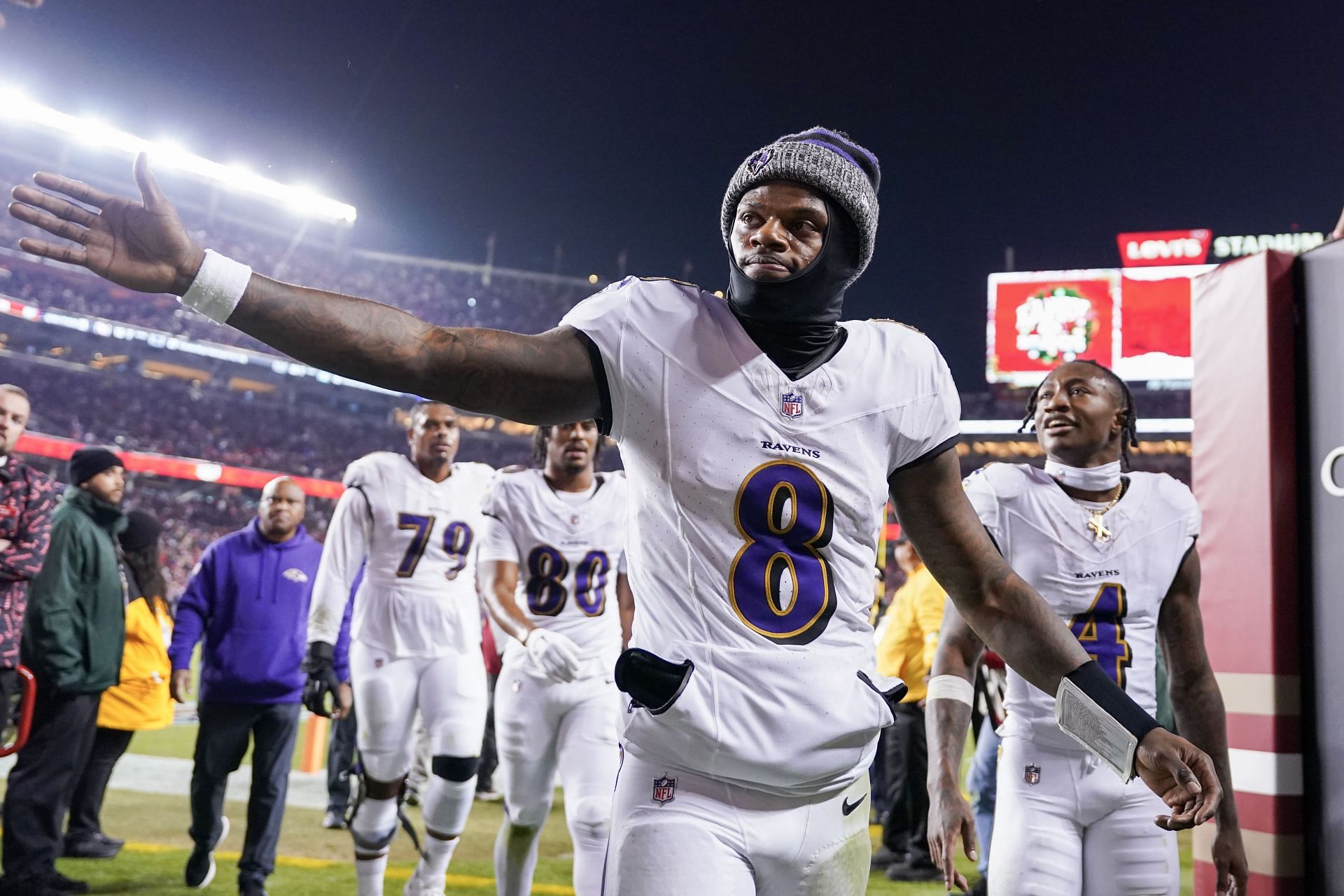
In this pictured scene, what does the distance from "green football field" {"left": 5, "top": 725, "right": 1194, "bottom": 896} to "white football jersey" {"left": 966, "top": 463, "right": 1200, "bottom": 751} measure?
321cm

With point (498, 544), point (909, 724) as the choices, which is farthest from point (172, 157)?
point (909, 724)

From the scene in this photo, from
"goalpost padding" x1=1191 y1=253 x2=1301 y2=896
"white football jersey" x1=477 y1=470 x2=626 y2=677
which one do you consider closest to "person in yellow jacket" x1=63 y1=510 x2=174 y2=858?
"white football jersey" x1=477 y1=470 x2=626 y2=677

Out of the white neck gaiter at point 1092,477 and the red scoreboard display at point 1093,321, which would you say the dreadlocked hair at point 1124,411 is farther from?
the red scoreboard display at point 1093,321

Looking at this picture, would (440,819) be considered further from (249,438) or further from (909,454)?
(249,438)

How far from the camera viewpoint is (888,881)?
20.3ft

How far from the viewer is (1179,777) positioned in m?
1.88

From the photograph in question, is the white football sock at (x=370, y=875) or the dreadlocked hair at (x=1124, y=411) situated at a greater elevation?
the dreadlocked hair at (x=1124, y=411)

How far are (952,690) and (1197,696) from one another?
718 mm

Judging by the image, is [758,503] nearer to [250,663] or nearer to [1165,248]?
[250,663]

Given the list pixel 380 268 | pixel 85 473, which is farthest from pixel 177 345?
pixel 85 473

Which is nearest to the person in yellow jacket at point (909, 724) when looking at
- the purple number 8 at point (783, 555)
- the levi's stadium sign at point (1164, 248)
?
the purple number 8 at point (783, 555)

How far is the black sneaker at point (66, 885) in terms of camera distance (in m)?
5.04

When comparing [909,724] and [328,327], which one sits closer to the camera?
[328,327]

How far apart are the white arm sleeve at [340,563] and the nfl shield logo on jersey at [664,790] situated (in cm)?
390
